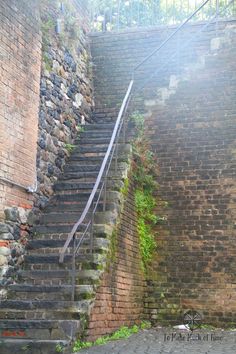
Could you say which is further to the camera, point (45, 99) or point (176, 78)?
point (176, 78)

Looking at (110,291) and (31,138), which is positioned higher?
(31,138)

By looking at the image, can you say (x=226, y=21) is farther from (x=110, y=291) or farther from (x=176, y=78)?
(x=110, y=291)

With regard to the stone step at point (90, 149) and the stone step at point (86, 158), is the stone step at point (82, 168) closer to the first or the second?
the stone step at point (86, 158)

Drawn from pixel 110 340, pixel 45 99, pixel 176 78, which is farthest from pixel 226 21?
Result: pixel 110 340

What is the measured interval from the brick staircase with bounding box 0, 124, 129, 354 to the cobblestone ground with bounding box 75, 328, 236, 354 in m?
0.49

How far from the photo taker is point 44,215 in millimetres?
8242

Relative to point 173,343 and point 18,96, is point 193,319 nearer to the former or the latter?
point 173,343

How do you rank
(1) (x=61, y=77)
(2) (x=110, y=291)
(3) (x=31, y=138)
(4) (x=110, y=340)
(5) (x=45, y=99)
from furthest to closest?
(1) (x=61, y=77), (5) (x=45, y=99), (3) (x=31, y=138), (2) (x=110, y=291), (4) (x=110, y=340)

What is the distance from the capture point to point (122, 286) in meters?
8.04

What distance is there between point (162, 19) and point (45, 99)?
8.41 metres

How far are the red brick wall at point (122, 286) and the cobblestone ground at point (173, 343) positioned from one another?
1.08ft

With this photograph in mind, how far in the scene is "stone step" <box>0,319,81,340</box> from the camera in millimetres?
6031

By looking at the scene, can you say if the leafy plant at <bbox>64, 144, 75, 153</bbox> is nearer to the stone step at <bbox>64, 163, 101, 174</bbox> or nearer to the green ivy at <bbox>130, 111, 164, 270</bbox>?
the stone step at <bbox>64, 163, 101, 174</bbox>

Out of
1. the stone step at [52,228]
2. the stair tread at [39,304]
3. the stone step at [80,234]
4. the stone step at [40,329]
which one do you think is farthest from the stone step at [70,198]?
the stone step at [40,329]
